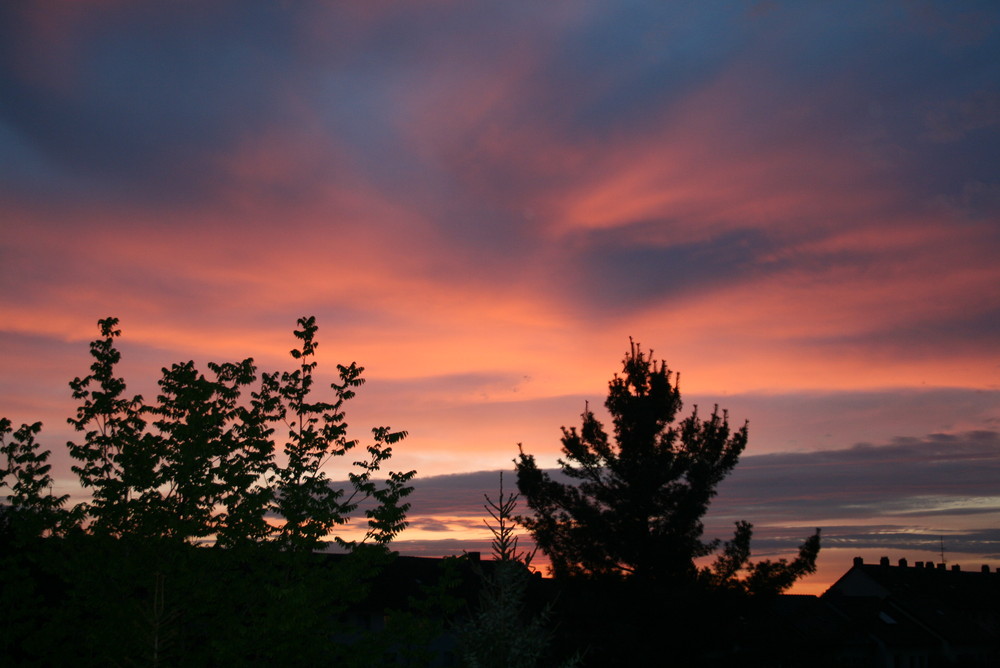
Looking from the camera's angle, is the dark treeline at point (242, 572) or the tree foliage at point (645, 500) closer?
the dark treeline at point (242, 572)

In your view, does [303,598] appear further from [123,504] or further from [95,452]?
[95,452]

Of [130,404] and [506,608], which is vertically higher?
[130,404]

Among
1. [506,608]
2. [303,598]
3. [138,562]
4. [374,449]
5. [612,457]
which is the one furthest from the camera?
[612,457]

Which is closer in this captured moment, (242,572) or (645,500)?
(242,572)

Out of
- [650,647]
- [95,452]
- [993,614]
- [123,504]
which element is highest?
[95,452]

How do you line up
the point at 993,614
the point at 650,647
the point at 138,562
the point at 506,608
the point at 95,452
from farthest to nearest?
1. the point at 993,614
2. the point at 650,647
3. the point at 95,452
4. the point at 138,562
5. the point at 506,608

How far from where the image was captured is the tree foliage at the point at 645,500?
30.0 metres

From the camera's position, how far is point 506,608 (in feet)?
48.9

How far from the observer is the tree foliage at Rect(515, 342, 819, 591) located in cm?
3003

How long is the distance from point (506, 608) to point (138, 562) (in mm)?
10122

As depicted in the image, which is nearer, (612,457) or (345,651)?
(345,651)

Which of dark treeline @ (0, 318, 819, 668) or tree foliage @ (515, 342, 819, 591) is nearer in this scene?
dark treeline @ (0, 318, 819, 668)

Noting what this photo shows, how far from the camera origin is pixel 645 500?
31.0 m

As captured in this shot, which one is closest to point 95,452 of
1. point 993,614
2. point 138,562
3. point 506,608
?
point 138,562
